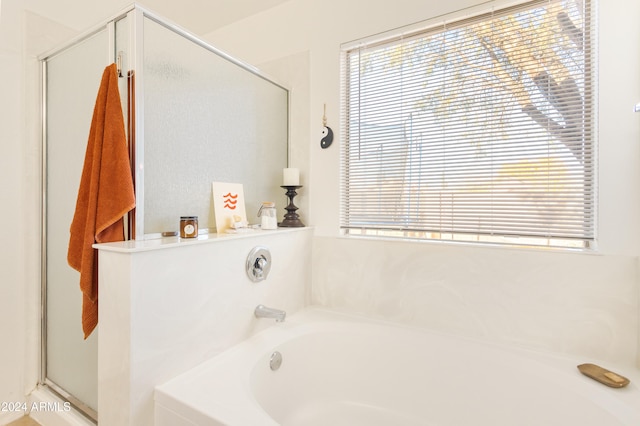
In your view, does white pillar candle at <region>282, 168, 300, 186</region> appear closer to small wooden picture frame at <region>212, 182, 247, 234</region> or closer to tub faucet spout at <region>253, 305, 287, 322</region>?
small wooden picture frame at <region>212, 182, 247, 234</region>

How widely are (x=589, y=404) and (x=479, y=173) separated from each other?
38.9 inches

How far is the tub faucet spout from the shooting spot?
1418 mm

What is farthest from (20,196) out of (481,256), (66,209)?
(481,256)

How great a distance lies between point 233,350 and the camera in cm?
132

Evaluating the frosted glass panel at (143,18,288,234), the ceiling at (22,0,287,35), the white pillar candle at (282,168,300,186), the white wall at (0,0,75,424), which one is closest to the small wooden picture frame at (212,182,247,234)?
the frosted glass panel at (143,18,288,234)

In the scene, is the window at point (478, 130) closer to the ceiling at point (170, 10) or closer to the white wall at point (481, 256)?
the white wall at point (481, 256)

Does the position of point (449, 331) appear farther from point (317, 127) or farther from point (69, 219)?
point (69, 219)

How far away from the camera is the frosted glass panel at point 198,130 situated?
4.11ft

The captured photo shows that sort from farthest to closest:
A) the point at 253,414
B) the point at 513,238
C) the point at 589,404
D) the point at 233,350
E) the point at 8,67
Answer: the point at 8,67, the point at 513,238, the point at 233,350, the point at 589,404, the point at 253,414

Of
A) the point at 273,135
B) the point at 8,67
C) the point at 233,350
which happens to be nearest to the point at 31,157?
the point at 8,67

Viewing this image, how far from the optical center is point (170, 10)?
2.17 metres

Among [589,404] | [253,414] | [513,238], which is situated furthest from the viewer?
[513,238]

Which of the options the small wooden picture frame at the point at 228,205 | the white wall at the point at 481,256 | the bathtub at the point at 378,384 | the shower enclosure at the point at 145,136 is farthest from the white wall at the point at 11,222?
the white wall at the point at 481,256

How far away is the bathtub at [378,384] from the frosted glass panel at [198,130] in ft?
2.16
